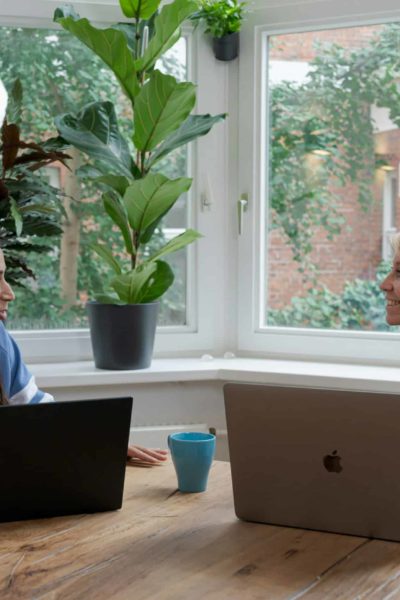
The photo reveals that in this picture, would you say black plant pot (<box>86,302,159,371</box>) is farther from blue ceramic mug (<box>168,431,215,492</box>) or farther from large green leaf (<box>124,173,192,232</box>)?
blue ceramic mug (<box>168,431,215,492</box>)

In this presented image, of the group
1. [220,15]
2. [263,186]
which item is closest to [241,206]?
[263,186]

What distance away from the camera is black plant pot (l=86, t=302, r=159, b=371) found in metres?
2.96

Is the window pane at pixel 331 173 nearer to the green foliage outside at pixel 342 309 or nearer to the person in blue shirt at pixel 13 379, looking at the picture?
the green foliage outside at pixel 342 309

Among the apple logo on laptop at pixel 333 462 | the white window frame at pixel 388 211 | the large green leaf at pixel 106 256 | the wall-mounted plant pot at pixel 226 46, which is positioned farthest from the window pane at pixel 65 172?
the apple logo on laptop at pixel 333 462

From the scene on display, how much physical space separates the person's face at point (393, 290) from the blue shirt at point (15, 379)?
90cm

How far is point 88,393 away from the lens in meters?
→ 3.03

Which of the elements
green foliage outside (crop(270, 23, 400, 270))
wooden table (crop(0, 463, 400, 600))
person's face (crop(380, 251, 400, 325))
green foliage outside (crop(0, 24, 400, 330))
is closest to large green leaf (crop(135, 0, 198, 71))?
green foliage outside (crop(0, 24, 400, 330))

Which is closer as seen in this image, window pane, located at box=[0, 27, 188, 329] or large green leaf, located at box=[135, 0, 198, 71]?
large green leaf, located at box=[135, 0, 198, 71]

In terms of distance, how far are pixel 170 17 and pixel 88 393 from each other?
132 cm

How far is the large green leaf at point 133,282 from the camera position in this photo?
9.57 ft

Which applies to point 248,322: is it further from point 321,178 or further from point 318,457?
point 318,457

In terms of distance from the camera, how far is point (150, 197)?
289 centimetres

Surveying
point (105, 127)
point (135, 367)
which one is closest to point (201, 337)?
point (135, 367)

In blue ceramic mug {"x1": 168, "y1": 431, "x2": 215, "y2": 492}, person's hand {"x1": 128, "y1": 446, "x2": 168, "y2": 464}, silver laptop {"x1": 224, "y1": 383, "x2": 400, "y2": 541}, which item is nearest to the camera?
silver laptop {"x1": 224, "y1": 383, "x2": 400, "y2": 541}
